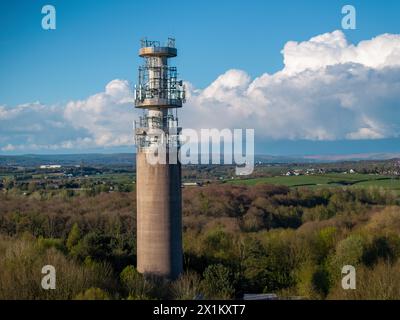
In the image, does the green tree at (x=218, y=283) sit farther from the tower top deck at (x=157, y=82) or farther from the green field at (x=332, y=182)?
the green field at (x=332, y=182)

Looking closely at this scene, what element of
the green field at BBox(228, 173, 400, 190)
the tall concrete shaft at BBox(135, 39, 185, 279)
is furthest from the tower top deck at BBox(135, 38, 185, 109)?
the green field at BBox(228, 173, 400, 190)

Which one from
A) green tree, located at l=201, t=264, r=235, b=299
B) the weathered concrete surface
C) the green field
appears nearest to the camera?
the weathered concrete surface

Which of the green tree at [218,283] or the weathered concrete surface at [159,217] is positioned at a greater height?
the weathered concrete surface at [159,217]

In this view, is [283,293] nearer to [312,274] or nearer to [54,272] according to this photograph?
[312,274]

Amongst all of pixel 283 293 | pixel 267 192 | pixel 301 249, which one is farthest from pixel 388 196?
pixel 283 293

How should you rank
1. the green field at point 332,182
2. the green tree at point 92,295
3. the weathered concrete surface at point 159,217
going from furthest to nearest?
1. the green field at point 332,182
2. the weathered concrete surface at point 159,217
3. the green tree at point 92,295

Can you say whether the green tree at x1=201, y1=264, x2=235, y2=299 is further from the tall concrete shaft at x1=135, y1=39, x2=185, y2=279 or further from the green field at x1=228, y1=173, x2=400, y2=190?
the green field at x1=228, y1=173, x2=400, y2=190

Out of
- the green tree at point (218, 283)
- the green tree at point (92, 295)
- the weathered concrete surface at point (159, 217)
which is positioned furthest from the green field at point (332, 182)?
the green tree at point (92, 295)
